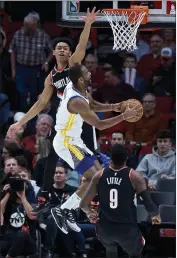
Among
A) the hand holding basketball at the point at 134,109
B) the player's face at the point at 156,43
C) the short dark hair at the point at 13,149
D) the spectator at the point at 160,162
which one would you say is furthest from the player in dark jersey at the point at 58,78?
the player's face at the point at 156,43

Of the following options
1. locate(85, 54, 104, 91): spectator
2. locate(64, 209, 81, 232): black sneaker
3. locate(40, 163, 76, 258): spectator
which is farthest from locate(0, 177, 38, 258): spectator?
locate(85, 54, 104, 91): spectator

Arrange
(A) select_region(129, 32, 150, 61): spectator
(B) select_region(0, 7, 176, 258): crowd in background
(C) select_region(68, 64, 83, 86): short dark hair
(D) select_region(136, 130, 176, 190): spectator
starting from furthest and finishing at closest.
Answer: (A) select_region(129, 32, 150, 61): spectator < (D) select_region(136, 130, 176, 190): spectator < (B) select_region(0, 7, 176, 258): crowd in background < (C) select_region(68, 64, 83, 86): short dark hair

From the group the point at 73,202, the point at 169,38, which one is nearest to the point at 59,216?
the point at 73,202

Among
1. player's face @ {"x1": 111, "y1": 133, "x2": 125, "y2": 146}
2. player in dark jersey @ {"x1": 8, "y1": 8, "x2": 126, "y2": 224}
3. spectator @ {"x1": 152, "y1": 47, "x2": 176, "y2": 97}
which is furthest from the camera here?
spectator @ {"x1": 152, "y1": 47, "x2": 176, "y2": 97}

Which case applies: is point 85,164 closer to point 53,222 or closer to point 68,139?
point 68,139

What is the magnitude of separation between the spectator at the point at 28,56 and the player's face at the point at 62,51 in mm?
5810

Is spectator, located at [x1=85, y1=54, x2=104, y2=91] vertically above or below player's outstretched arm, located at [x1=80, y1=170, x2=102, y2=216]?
above

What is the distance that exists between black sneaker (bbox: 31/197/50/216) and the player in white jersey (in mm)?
400

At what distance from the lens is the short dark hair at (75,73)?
38.3 feet

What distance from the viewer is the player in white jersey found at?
11.6 metres

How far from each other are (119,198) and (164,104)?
5.74 m

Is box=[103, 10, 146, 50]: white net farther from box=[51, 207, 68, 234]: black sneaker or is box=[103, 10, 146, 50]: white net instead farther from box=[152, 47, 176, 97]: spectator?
box=[152, 47, 176, 97]: spectator

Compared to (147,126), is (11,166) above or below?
below

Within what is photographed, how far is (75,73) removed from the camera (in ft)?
38.4
